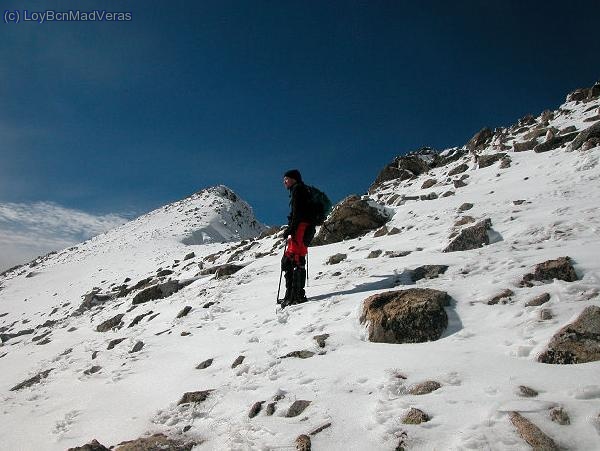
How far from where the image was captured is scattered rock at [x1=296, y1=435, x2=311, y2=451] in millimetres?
3748

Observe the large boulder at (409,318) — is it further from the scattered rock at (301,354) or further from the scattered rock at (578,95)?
the scattered rock at (578,95)

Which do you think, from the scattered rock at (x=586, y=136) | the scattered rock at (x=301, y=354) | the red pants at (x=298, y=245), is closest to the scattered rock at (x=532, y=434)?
the scattered rock at (x=301, y=354)

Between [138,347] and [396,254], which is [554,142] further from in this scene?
[138,347]

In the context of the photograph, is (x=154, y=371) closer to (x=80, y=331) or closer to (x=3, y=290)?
(x=80, y=331)

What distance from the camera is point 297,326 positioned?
739 centimetres

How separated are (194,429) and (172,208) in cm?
5606

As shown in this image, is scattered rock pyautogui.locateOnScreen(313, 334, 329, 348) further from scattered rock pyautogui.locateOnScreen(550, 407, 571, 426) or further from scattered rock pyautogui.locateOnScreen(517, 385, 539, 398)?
scattered rock pyautogui.locateOnScreen(550, 407, 571, 426)

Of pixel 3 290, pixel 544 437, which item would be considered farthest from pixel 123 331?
pixel 3 290

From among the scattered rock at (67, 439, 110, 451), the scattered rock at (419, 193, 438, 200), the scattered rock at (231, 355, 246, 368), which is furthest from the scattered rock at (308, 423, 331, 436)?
the scattered rock at (419, 193, 438, 200)

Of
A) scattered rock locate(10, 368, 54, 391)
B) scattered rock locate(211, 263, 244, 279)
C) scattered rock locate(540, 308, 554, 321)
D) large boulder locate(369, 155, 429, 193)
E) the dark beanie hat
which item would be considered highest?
large boulder locate(369, 155, 429, 193)

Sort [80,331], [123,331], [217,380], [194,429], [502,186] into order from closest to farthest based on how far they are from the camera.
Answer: [194,429]
[217,380]
[123,331]
[80,331]
[502,186]

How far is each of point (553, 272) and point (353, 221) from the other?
10.0m

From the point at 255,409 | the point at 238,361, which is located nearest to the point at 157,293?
the point at 238,361

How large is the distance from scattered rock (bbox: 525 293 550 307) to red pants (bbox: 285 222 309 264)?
15.4ft
